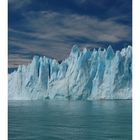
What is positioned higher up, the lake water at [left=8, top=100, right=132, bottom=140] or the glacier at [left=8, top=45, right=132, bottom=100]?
the glacier at [left=8, top=45, right=132, bottom=100]

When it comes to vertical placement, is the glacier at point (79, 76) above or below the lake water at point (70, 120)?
above

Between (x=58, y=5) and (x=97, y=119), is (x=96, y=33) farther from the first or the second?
(x=97, y=119)

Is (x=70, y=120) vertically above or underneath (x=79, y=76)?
underneath
